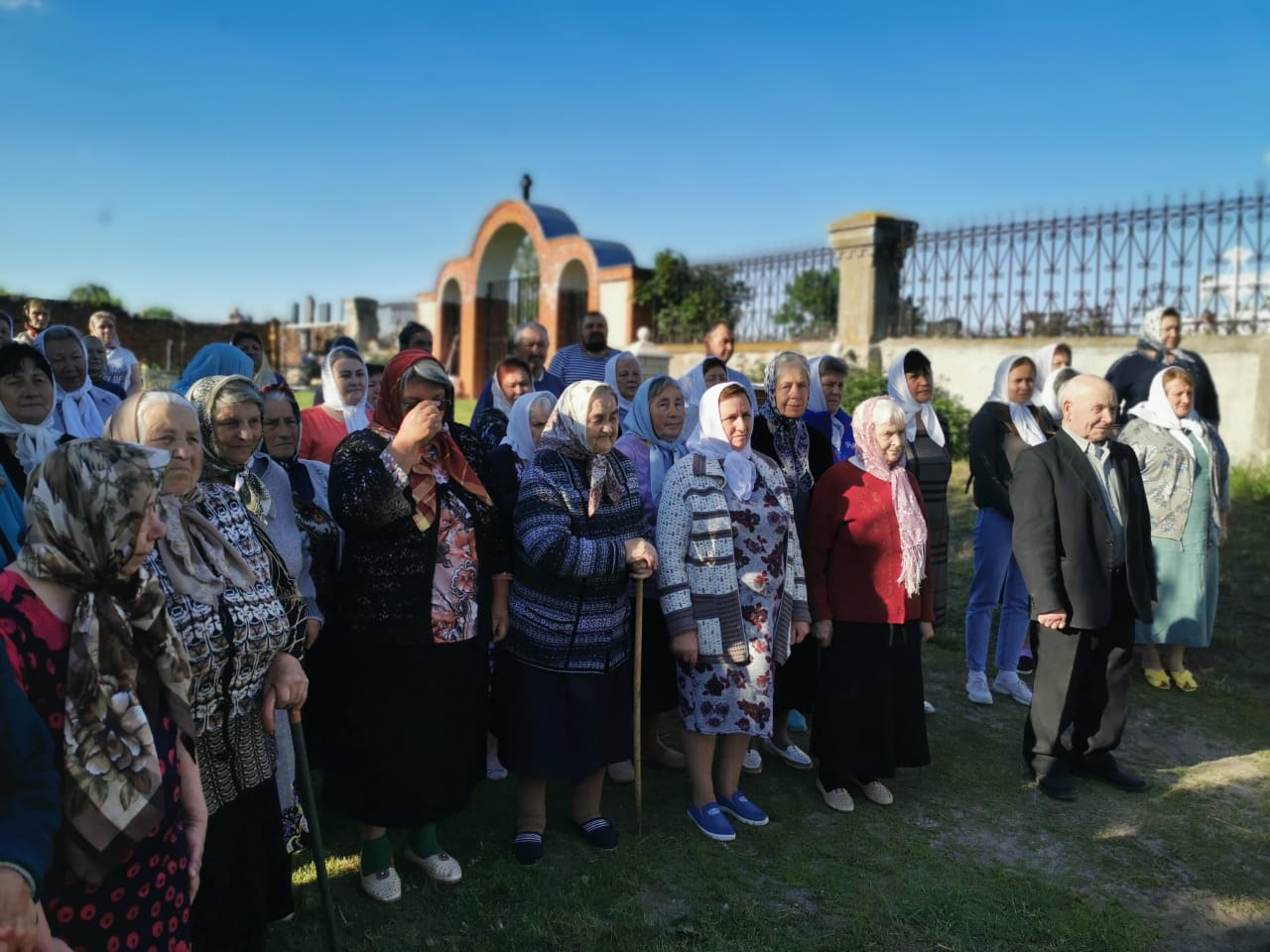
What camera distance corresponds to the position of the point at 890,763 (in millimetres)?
4125

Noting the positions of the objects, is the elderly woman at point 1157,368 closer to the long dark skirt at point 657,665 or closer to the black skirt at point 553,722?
the long dark skirt at point 657,665

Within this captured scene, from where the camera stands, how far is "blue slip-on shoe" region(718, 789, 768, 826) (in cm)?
398

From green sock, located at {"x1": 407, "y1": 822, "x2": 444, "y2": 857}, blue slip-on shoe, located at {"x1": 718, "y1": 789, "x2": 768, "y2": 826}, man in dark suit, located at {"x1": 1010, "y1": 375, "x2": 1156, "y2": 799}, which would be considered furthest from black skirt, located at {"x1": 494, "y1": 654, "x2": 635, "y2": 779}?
man in dark suit, located at {"x1": 1010, "y1": 375, "x2": 1156, "y2": 799}

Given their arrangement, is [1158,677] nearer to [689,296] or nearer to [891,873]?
[891,873]

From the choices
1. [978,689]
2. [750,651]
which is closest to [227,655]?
[750,651]

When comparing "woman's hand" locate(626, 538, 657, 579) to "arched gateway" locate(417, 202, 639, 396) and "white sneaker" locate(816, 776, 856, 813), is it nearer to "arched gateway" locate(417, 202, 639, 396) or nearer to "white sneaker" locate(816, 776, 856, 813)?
"white sneaker" locate(816, 776, 856, 813)

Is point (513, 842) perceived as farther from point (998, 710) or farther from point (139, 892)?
point (998, 710)

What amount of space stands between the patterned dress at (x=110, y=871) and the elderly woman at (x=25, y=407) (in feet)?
6.82

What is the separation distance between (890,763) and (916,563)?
885mm

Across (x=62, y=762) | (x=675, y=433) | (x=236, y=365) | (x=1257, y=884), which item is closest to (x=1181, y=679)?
(x=1257, y=884)

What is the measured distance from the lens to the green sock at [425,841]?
3428 millimetres

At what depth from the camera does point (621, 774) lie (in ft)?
14.6

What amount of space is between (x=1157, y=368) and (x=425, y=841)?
19.9ft

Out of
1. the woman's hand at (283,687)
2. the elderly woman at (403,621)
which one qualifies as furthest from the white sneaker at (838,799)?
the woman's hand at (283,687)
